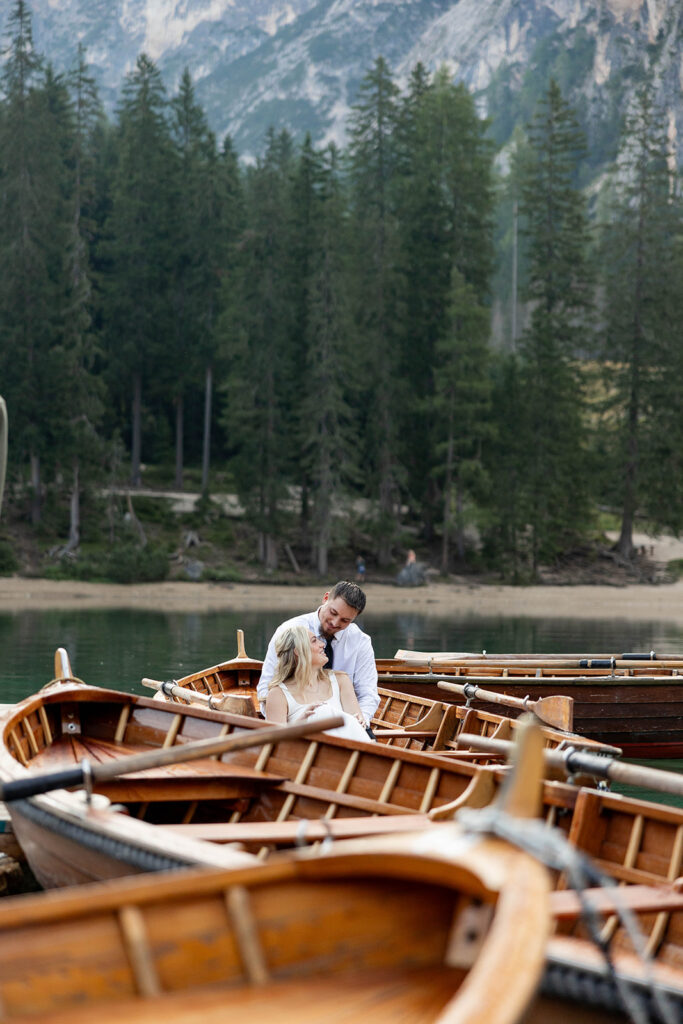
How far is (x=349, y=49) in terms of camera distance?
15900cm

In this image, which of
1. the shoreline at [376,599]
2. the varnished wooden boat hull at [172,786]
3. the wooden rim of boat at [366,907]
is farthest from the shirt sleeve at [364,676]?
the shoreline at [376,599]

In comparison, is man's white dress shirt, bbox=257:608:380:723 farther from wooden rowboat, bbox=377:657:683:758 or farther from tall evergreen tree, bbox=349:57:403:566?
tall evergreen tree, bbox=349:57:403:566

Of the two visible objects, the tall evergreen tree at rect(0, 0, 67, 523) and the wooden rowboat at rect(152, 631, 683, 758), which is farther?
the tall evergreen tree at rect(0, 0, 67, 523)

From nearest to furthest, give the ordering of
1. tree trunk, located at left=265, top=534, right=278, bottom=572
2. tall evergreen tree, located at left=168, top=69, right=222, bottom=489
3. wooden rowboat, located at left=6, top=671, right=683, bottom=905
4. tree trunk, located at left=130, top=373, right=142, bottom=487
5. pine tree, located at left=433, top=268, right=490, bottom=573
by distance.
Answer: wooden rowboat, located at left=6, top=671, right=683, bottom=905
tree trunk, located at left=265, top=534, right=278, bottom=572
pine tree, located at left=433, top=268, right=490, bottom=573
tree trunk, located at left=130, top=373, right=142, bottom=487
tall evergreen tree, located at left=168, top=69, right=222, bottom=489

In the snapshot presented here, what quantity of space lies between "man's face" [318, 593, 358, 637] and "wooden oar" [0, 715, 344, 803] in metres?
2.22

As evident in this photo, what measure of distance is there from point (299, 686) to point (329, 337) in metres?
35.1

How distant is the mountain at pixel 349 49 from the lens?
10325cm

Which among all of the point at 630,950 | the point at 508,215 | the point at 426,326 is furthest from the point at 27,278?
the point at 508,215

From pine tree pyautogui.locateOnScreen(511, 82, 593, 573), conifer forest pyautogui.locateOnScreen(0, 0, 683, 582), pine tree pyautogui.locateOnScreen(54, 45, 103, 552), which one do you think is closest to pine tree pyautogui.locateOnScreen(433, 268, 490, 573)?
conifer forest pyautogui.locateOnScreen(0, 0, 683, 582)

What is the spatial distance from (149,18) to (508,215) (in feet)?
382

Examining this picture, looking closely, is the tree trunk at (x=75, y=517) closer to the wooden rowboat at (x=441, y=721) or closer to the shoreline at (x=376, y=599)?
the shoreline at (x=376, y=599)

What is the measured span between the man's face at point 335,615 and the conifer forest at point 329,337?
31.0 m

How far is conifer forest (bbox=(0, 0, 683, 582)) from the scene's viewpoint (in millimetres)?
41562

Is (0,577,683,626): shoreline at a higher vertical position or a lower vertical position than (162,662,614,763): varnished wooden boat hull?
lower
